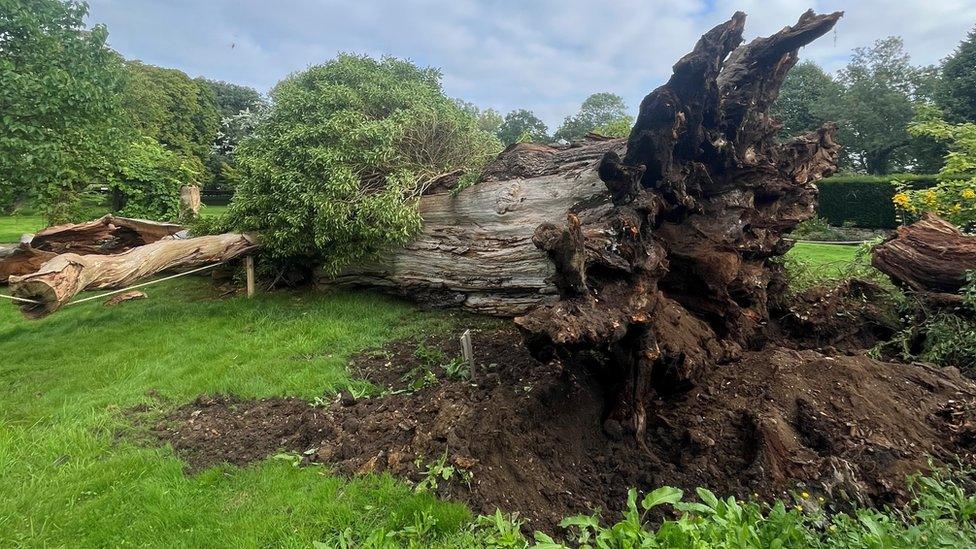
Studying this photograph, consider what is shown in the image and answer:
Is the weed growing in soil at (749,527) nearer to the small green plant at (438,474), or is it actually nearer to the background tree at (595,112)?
the small green plant at (438,474)

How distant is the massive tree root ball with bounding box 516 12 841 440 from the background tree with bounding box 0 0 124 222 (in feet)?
21.8

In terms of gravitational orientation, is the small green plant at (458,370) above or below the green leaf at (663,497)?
below

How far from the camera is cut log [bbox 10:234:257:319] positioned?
4449 millimetres

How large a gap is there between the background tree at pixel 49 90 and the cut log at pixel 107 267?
6.61 ft

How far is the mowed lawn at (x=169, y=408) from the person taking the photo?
8.73 feet

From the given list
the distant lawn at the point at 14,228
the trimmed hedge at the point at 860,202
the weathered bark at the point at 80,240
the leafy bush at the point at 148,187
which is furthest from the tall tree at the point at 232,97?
the trimmed hedge at the point at 860,202

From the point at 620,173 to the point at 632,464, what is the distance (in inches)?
74.0

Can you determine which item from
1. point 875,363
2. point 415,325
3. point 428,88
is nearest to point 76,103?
point 428,88

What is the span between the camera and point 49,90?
6.23 meters

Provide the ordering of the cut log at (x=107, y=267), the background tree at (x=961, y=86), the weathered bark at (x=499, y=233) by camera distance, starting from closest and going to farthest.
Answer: the cut log at (x=107, y=267) < the weathered bark at (x=499, y=233) < the background tree at (x=961, y=86)

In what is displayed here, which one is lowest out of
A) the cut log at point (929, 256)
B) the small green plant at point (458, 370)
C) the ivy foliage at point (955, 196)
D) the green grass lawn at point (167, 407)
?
the green grass lawn at point (167, 407)

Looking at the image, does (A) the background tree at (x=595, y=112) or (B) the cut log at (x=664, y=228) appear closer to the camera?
(B) the cut log at (x=664, y=228)

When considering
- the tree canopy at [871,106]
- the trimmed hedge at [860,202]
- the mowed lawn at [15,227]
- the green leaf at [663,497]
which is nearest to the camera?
the green leaf at [663,497]

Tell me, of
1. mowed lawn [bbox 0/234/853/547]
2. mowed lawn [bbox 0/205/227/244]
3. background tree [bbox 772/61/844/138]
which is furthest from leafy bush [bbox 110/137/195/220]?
background tree [bbox 772/61/844/138]
